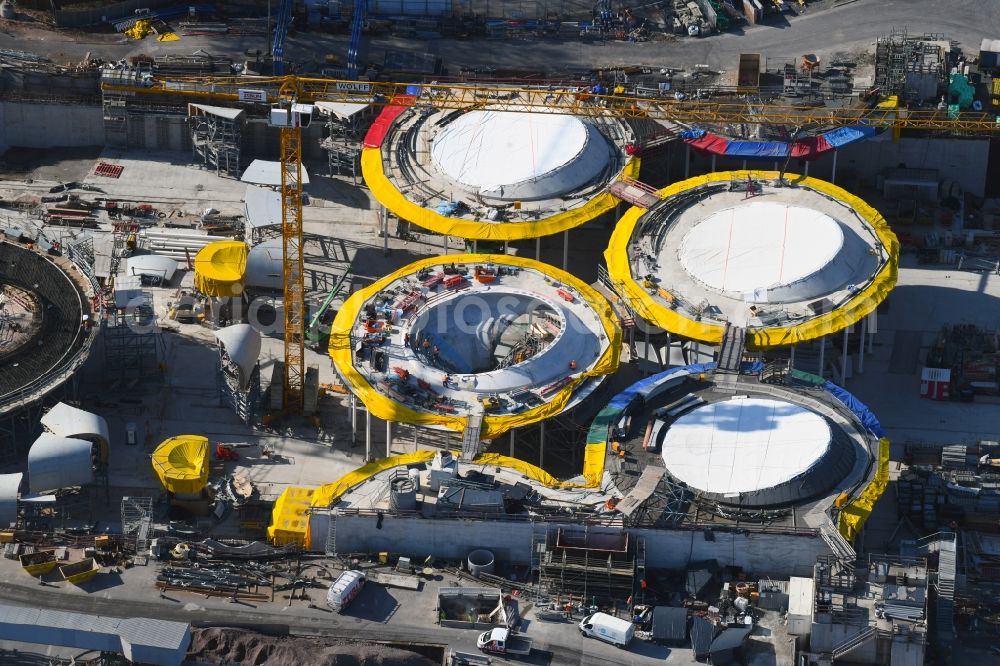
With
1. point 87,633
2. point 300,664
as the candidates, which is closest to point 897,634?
point 300,664

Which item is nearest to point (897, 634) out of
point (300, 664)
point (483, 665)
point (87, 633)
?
point (483, 665)

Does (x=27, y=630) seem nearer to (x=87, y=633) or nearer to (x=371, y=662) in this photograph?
(x=87, y=633)

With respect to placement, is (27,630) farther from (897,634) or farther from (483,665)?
(897,634)

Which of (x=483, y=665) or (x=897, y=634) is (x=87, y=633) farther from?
(x=897, y=634)

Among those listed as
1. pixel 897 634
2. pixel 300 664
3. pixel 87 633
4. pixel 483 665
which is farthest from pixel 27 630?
pixel 897 634

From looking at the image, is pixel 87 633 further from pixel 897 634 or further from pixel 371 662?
pixel 897 634

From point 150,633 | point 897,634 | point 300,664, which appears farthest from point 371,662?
point 897,634
